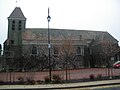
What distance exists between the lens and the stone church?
5517 cm

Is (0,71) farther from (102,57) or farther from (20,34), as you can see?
(102,57)

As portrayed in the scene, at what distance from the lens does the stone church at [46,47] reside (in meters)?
55.2

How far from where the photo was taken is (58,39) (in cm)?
6312

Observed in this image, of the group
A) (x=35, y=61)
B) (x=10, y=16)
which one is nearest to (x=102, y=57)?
(x=35, y=61)

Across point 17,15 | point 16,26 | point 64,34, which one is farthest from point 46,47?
point 17,15

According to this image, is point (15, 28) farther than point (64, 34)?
No

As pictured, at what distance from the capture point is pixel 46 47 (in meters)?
60.4

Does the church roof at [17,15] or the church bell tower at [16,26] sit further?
the church roof at [17,15]

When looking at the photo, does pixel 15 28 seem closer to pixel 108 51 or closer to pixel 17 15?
pixel 17 15

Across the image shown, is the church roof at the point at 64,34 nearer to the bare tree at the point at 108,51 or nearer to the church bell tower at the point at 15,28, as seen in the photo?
the church bell tower at the point at 15,28

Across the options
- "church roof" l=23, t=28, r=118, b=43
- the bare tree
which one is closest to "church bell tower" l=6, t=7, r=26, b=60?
"church roof" l=23, t=28, r=118, b=43

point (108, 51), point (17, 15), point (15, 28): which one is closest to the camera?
point (108, 51)

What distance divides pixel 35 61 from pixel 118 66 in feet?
66.0

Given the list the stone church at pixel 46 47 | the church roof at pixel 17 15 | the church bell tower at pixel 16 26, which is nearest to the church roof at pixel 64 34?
the stone church at pixel 46 47
